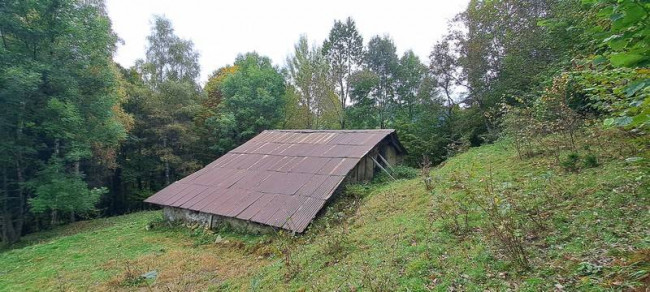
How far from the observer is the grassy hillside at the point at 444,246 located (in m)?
3.14

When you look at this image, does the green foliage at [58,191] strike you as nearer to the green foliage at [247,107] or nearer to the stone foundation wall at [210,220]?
the stone foundation wall at [210,220]

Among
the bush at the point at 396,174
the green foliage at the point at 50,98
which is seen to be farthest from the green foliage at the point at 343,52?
the green foliage at the point at 50,98

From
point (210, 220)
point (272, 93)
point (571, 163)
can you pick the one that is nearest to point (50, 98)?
point (210, 220)

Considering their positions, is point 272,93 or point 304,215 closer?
point 304,215

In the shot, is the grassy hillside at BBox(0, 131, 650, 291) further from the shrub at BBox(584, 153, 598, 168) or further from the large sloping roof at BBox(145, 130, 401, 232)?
the large sloping roof at BBox(145, 130, 401, 232)

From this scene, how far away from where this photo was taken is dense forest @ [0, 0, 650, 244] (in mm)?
6410

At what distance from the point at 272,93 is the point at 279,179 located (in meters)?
13.3

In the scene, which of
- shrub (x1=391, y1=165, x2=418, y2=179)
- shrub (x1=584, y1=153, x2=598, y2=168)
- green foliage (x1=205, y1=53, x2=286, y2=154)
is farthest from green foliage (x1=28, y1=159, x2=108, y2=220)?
shrub (x1=584, y1=153, x2=598, y2=168)

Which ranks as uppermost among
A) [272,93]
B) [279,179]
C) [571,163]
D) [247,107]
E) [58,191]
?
[272,93]

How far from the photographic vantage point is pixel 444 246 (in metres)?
4.18

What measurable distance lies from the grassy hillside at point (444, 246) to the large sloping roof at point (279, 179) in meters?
0.60

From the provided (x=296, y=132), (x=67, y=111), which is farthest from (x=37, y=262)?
(x=296, y=132)

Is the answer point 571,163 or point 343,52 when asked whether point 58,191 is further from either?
point 343,52

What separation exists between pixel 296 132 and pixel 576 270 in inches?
480
